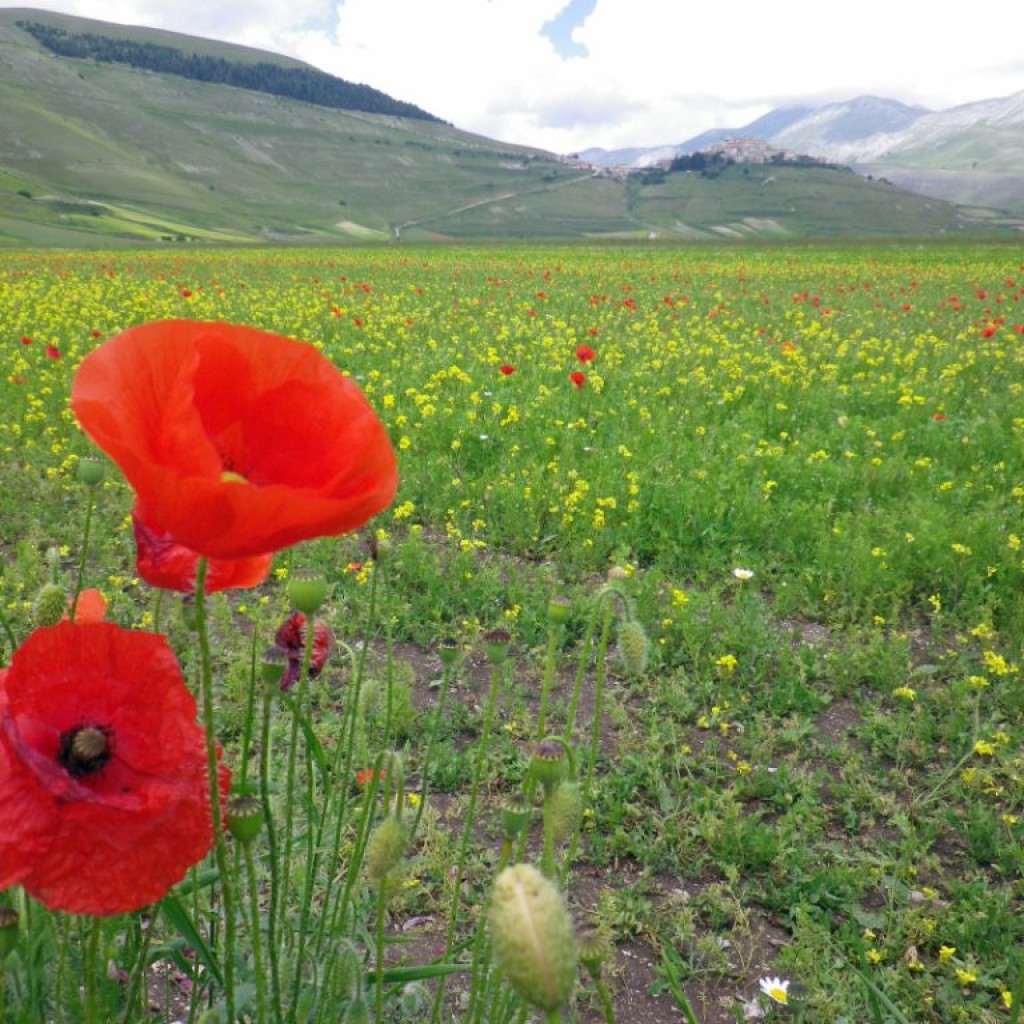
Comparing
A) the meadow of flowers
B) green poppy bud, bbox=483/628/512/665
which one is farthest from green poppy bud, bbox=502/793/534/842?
green poppy bud, bbox=483/628/512/665

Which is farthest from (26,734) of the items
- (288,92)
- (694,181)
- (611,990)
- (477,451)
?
(288,92)

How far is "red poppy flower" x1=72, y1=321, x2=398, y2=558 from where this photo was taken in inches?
28.8

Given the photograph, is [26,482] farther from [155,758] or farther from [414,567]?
[155,758]

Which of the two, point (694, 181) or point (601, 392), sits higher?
point (694, 181)

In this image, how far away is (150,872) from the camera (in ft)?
2.57

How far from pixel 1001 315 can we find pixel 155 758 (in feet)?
48.8

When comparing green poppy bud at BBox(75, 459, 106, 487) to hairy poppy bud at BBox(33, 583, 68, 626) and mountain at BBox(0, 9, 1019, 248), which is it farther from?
mountain at BBox(0, 9, 1019, 248)

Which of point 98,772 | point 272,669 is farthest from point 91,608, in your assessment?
point 98,772

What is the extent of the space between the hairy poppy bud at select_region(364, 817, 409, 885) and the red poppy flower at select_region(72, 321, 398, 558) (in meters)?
0.56

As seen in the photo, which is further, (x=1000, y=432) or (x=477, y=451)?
(x=1000, y=432)

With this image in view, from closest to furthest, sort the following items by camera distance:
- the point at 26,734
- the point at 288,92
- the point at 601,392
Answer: the point at 26,734
the point at 601,392
the point at 288,92

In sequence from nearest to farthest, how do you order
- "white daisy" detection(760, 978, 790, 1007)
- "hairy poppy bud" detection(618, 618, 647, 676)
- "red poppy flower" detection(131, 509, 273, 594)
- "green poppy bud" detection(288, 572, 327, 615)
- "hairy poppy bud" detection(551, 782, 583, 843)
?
"red poppy flower" detection(131, 509, 273, 594), "green poppy bud" detection(288, 572, 327, 615), "hairy poppy bud" detection(551, 782, 583, 843), "hairy poppy bud" detection(618, 618, 647, 676), "white daisy" detection(760, 978, 790, 1007)

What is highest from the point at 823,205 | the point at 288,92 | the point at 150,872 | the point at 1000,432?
the point at 288,92

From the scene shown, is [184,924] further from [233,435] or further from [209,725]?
[233,435]
